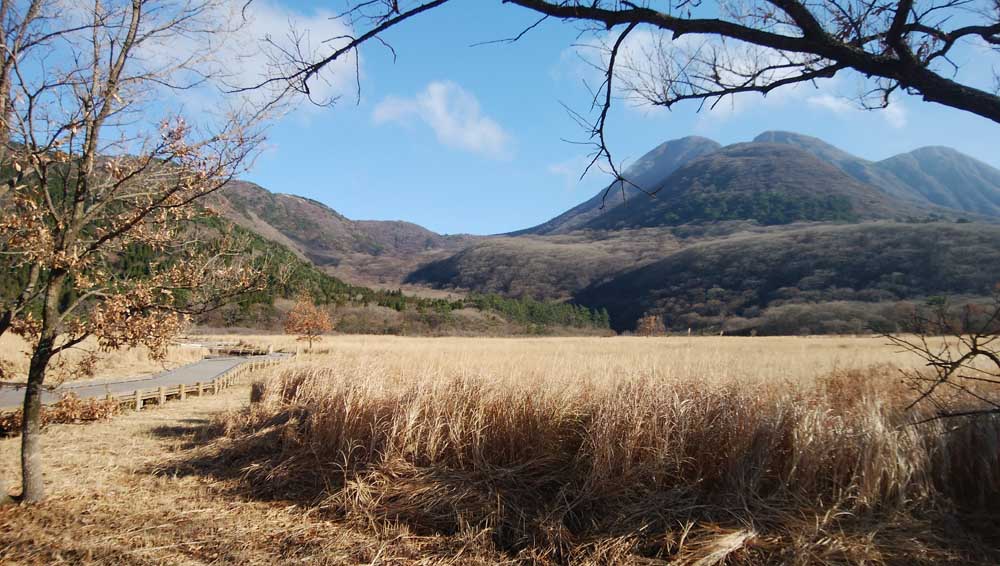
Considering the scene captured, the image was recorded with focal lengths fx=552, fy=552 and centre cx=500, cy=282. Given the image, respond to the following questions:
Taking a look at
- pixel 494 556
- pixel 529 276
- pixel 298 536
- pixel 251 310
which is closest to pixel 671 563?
pixel 494 556

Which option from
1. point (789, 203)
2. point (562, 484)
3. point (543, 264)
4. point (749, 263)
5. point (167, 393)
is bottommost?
point (167, 393)

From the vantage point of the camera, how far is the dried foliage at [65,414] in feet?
30.6

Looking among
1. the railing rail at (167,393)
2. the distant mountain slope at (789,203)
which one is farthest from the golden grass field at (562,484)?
the distant mountain slope at (789,203)

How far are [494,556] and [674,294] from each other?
105 metres

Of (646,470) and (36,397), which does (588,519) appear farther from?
(36,397)

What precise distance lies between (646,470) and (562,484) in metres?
0.77

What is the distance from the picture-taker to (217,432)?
840cm

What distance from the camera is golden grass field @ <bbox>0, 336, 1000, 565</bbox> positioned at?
12.9ft

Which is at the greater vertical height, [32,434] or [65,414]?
[32,434]

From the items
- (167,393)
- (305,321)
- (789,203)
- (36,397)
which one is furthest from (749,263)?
(36,397)

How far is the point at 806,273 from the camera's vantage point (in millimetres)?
91188

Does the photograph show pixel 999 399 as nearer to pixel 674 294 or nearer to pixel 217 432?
pixel 217 432

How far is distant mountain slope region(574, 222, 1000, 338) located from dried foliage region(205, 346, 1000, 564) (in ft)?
214

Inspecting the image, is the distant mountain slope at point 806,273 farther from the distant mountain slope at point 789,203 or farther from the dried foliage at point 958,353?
the dried foliage at point 958,353
